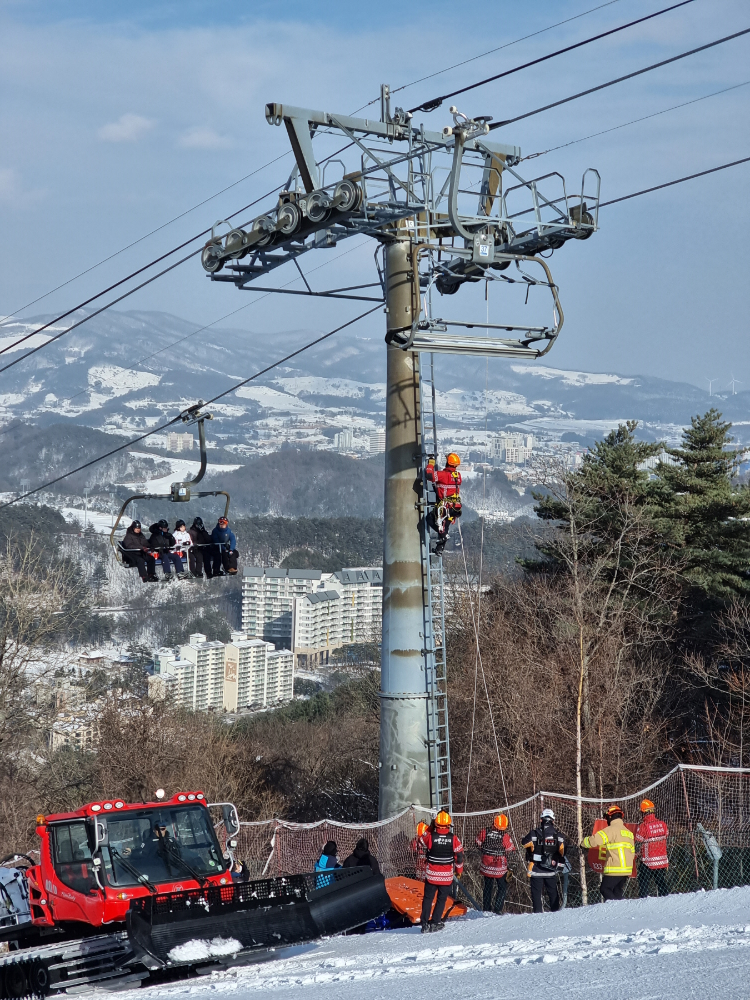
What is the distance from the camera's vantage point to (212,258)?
738 inches

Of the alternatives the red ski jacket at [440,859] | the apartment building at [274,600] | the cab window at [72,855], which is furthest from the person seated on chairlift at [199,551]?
the apartment building at [274,600]

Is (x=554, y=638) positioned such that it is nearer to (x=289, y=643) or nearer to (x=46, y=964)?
(x=46, y=964)

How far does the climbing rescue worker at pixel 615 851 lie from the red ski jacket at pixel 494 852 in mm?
1612

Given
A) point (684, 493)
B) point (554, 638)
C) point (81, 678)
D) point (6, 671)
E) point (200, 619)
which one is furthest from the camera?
point (200, 619)

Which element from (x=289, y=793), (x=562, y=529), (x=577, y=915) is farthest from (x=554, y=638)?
(x=577, y=915)

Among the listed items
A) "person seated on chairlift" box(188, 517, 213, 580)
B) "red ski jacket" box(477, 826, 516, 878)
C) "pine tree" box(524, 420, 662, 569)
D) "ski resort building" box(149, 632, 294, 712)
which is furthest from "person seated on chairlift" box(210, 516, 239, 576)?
"ski resort building" box(149, 632, 294, 712)

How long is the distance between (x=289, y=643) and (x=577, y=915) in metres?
175

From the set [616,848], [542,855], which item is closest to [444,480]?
[542,855]

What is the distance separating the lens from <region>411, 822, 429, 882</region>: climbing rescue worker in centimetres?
1551

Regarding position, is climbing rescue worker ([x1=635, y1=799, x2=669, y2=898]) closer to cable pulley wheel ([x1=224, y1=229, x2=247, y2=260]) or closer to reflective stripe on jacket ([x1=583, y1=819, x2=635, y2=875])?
reflective stripe on jacket ([x1=583, y1=819, x2=635, y2=875])

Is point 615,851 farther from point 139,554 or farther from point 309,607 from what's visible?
point 309,607

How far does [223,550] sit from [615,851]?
9.25 m

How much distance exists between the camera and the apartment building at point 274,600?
181 m

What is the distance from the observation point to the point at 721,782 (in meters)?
17.3
